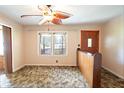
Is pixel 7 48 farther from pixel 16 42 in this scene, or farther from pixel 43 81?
pixel 43 81

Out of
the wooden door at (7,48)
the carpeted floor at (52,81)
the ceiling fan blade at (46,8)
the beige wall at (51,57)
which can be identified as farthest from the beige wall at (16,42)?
the ceiling fan blade at (46,8)

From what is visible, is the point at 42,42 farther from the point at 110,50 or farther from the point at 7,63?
the point at 110,50

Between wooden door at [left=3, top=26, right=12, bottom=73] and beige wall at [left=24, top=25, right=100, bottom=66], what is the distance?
5.05 feet

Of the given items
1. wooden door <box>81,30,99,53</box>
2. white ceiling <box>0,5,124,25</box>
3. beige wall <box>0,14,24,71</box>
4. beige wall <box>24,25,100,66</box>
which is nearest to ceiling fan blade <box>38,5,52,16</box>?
white ceiling <box>0,5,124,25</box>

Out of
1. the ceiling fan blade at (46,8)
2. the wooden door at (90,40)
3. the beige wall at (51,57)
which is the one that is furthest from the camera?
the wooden door at (90,40)

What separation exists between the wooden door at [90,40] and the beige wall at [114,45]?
1.78 feet

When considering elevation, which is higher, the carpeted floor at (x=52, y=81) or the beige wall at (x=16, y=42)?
the beige wall at (x=16, y=42)

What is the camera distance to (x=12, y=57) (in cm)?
512

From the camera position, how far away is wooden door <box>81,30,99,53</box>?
653 cm

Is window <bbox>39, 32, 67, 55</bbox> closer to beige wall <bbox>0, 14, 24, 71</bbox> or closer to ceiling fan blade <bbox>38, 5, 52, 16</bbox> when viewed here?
beige wall <bbox>0, 14, 24, 71</bbox>

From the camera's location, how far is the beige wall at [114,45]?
4.30 meters

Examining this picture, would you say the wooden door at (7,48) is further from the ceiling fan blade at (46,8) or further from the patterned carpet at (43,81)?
the ceiling fan blade at (46,8)
